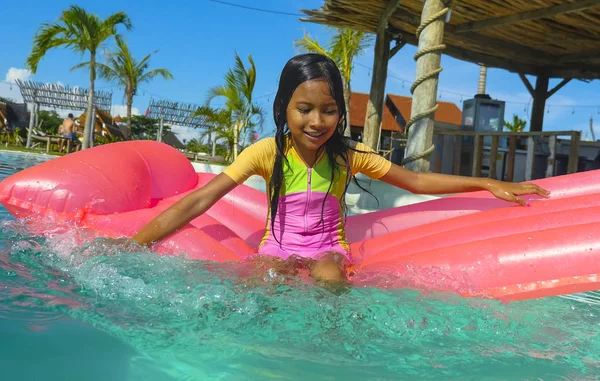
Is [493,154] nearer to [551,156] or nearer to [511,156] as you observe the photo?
[511,156]

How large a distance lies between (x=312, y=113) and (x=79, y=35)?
12.9 meters

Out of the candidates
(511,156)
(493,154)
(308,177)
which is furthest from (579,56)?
(308,177)

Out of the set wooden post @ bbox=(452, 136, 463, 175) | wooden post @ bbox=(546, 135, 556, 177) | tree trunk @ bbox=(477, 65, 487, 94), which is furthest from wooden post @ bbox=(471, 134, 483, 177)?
tree trunk @ bbox=(477, 65, 487, 94)

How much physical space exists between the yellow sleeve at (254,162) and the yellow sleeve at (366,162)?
37cm

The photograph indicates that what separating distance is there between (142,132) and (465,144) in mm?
27336

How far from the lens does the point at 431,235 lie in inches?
89.4

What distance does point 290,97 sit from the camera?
2055mm

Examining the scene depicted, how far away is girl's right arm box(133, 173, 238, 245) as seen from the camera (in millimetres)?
2104

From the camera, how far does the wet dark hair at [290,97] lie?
2.01m

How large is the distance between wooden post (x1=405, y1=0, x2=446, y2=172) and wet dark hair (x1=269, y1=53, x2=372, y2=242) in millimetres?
2145

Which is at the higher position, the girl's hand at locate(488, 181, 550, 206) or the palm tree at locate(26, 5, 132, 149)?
the palm tree at locate(26, 5, 132, 149)

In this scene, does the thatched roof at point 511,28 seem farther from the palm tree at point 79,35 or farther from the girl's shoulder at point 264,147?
the palm tree at point 79,35

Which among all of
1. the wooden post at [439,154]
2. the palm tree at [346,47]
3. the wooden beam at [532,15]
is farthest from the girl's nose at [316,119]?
the palm tree at [346,47]

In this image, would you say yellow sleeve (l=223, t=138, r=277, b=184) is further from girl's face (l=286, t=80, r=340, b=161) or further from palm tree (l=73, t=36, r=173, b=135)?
palm tree (l=73, t=36, r=173, b=135)
